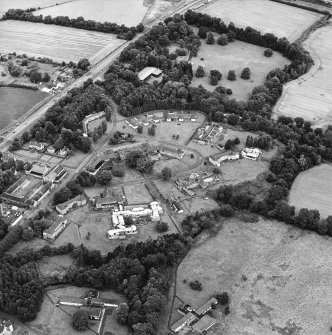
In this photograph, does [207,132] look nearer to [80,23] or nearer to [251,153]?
[251,153]

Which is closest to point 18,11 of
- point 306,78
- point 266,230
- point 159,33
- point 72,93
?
point 159,33

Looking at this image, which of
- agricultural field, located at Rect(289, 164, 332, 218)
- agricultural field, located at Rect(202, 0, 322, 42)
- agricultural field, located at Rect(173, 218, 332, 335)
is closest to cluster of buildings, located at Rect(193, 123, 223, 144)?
agricultural field, located at Rect(289, 164, 332, 218)

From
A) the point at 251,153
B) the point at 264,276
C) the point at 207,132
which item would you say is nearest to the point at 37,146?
the point at 207,132

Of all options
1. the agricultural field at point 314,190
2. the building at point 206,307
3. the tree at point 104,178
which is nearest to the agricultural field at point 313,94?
the agricultural field at point 314,190

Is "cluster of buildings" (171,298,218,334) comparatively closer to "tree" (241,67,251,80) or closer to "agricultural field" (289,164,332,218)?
"agricultural field" (289,164,332,218)

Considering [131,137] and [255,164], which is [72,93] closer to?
[131,137]

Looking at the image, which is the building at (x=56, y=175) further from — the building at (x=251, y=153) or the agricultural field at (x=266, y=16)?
the agricultural field at (x=266, y=16)

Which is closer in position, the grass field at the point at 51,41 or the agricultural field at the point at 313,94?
the agricultural field at the point at 313,94
